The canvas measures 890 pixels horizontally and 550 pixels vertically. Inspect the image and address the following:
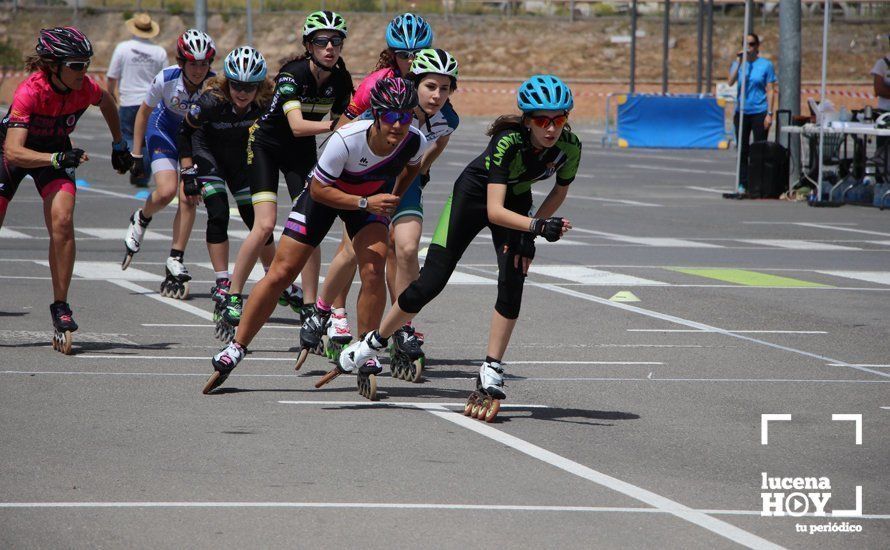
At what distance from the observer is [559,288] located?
13.8 meters

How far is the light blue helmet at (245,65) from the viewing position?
36.6ft

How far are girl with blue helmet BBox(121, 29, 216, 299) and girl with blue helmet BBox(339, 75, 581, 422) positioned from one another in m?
4.46

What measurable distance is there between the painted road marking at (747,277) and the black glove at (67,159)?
697 centimetres

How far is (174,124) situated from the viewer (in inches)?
512

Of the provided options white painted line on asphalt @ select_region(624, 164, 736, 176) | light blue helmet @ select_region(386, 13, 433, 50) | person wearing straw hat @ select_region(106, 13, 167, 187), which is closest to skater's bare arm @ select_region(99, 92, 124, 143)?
light blue helmet @ select_region(386, 13, 433, 50)

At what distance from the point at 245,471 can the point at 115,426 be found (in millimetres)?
1280

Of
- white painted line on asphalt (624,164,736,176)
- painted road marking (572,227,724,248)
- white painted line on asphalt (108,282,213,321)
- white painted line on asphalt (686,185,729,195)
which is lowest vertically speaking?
white painted line on asphalt (624,164,736,176)

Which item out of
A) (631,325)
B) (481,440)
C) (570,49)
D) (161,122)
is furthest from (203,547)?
(570,49)

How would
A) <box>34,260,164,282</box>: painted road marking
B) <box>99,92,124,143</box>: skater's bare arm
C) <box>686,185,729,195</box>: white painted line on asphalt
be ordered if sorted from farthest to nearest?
<box>686,185,729,195</box>: white painted line on asphalt → <box>34,260,164,282</box>: painted road marking → <box>99,92,124,143</box>: skater's bare arm

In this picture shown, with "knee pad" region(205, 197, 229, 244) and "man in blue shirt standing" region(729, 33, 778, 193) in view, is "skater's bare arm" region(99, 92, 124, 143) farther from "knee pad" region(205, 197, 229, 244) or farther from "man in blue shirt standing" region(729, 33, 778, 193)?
"man in blue shirt standing" region(729, 33, 778, 193)

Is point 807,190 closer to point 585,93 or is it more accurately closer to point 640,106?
point 640,106

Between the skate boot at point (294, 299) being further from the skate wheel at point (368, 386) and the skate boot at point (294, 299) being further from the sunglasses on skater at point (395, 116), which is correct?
the sunglasses on skater at point (395, 116)

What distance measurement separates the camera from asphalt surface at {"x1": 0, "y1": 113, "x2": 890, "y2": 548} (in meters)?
6.00

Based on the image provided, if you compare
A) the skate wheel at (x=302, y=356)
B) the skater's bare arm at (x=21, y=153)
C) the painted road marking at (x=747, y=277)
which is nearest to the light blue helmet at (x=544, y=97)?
the skate wheel at (x=302, y=356)
